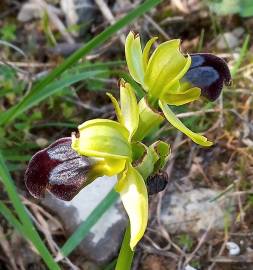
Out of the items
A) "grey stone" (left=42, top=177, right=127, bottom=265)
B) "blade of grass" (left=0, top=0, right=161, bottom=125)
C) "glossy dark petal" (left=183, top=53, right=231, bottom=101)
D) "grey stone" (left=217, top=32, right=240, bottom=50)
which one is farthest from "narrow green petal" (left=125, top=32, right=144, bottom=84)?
"grey stone" (left=217, top=32, right=240, bottom=50)

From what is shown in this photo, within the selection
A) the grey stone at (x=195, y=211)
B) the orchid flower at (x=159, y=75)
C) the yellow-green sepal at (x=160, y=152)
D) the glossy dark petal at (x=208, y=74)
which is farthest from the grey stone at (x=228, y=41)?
the yellow-green sepal at (x=160, y=152)

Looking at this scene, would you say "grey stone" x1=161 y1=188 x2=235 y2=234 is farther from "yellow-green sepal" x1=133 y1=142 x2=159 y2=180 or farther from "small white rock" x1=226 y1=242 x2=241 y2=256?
"yellow-green sepal" x1=133 y1=142 x2=159 y2=180

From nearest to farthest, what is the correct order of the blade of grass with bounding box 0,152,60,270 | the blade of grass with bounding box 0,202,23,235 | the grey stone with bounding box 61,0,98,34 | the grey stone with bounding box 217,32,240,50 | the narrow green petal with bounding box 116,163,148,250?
the narrow green petal with bounding box 116,163,148,250
the blade of grass with bounding box 0,152,60,270
the blade of grass with bounding box 0,202,23,235
the grey stone with bounding box 217,32,240,50
the grey stone with bounding box 61,0,98,34

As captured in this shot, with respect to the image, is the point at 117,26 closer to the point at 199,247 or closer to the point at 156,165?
the point at 156,165

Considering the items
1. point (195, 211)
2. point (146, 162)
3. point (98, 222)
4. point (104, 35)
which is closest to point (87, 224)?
point (98, 222)

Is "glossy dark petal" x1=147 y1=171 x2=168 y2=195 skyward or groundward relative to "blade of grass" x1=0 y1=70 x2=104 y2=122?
skyward

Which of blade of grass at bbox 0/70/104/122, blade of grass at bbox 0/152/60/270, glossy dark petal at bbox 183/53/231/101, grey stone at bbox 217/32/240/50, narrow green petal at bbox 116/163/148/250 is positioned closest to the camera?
narrow green petal at bbox 116/163/148/250
